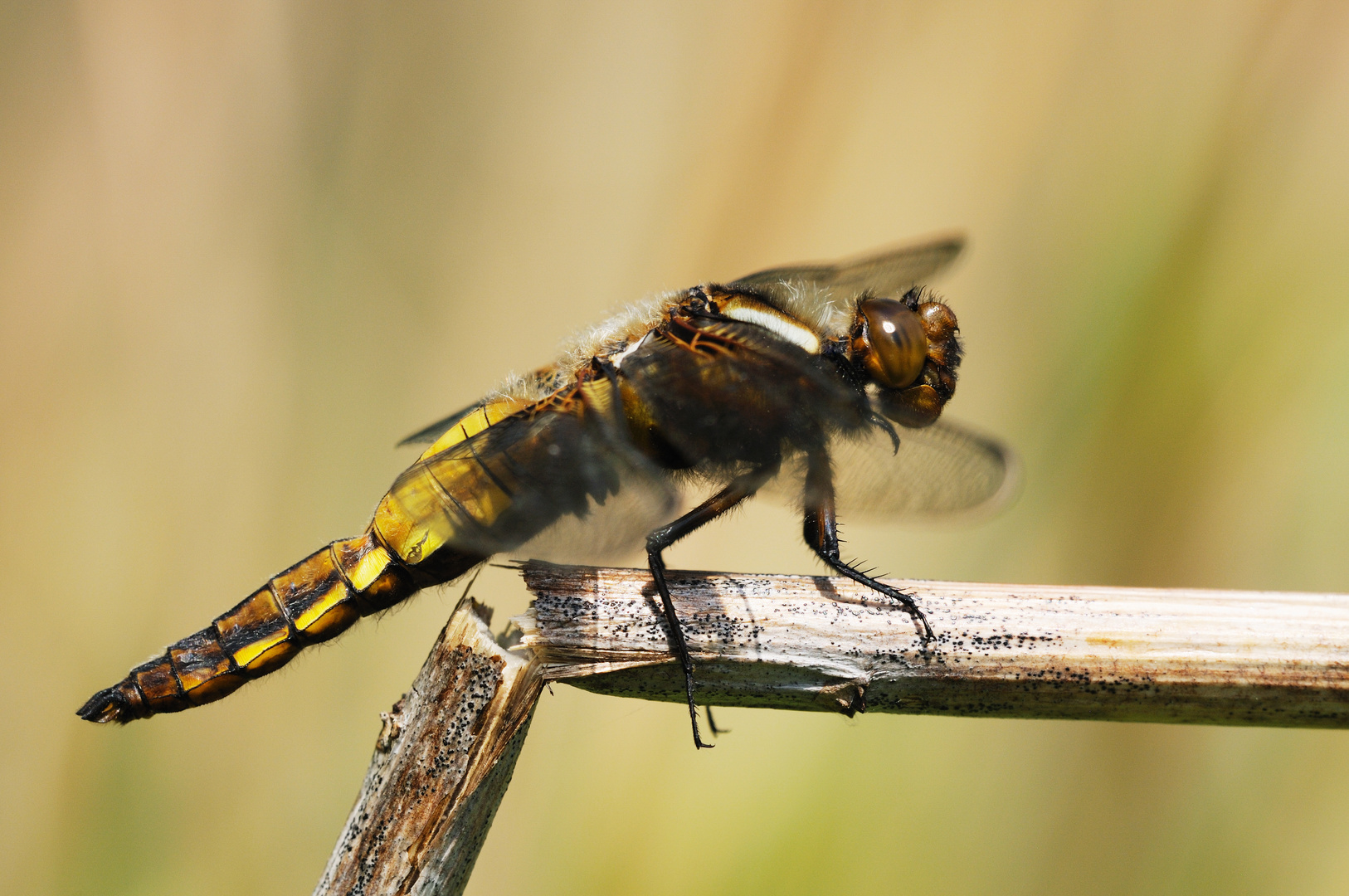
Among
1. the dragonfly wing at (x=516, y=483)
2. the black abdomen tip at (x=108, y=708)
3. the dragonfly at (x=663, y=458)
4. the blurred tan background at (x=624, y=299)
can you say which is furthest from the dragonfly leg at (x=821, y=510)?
the black abdomen tip at (x=108, y=708)

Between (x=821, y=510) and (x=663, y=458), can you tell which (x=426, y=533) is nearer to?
(x=663, y=458)

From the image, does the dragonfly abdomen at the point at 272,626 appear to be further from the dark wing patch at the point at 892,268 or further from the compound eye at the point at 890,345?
the dark wing patch at the point at 892,268

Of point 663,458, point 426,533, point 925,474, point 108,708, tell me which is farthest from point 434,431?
point 925,474

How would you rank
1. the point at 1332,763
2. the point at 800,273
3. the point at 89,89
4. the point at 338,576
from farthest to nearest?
the point at 89,89 → the point at 1332,763 → the point at 800,273 → the point at 338,576

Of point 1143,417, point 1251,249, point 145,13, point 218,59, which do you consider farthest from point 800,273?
point 145,13

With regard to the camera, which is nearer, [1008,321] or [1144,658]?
[1144,658]

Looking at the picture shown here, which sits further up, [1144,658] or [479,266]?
[479,266]

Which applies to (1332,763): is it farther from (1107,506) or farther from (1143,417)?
(1143,417)
